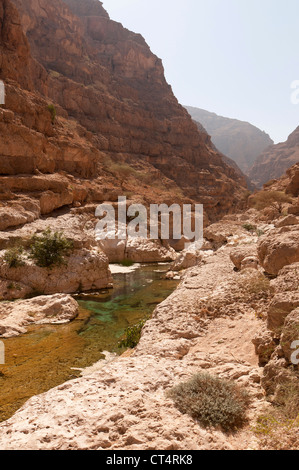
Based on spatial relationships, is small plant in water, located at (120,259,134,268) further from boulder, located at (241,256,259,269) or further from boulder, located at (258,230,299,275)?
boulder, located at (258,230,299,275)

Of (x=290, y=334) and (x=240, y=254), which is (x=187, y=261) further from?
(x=290, y=334)

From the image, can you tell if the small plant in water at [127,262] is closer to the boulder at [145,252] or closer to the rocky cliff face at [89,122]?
the boulder at [145,252]

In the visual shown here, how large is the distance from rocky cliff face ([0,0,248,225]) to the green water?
11.0 metres

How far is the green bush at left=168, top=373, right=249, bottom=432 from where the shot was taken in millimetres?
3172

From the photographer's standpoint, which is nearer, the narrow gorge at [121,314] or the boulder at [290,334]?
the narrow gorge at [121,314]

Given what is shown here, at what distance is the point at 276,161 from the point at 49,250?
10420 cm

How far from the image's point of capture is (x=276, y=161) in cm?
10238

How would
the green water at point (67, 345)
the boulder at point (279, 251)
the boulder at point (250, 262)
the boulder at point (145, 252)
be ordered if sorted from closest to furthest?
1. the green water at point (67, 345)
2. the boulder at point (279, 251)
3. the boulder at point (250, 262)
4. the boulder at point (145, 252)

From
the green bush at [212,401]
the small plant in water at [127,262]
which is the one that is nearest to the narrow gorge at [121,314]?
the green bush at [212,401]

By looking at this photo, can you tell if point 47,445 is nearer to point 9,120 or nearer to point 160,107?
point 9,120

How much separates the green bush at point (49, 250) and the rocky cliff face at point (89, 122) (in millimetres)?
6720

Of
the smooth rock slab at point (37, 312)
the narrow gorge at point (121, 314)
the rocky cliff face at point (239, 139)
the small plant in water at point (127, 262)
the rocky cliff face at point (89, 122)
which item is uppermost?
the rocky cliff face at point (239, 139)

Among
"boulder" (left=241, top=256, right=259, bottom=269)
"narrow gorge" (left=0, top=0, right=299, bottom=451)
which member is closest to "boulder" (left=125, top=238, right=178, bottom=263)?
"narrow gorge" (left=0, top=0, right=299, bottom=451)

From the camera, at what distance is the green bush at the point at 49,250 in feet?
44.4
